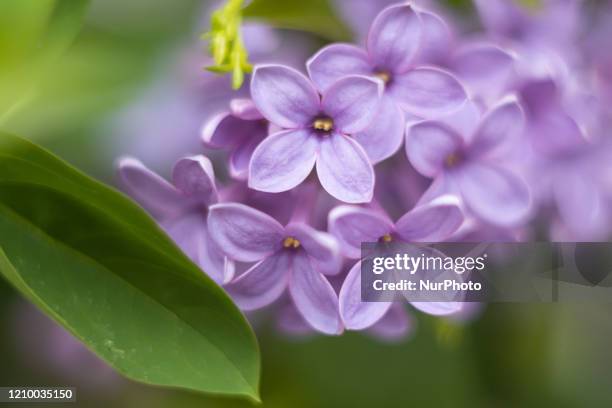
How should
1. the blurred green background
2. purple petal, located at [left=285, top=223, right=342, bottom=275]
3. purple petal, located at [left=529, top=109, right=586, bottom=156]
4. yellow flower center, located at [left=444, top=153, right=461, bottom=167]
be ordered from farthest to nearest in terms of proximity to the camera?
the blurred green background
purple petal, located at [left=529, top=109, right=586, bottom=156]
yellow flower center, located at [left=444, top=153, right=461, bottom=167]
purple petal, located at [left=285, top=223, right=342, bottom=275]

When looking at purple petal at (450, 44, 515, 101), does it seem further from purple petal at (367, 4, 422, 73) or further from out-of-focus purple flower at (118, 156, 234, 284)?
out-of-focus purple flower at (118, 156, 234, 284)

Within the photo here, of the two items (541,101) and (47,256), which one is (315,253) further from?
(541,101)

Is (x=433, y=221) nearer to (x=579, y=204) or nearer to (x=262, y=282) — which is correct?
(x=262, y=282)

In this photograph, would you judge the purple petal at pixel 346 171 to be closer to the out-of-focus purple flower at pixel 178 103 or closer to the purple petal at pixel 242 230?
the purple petal at pixel 242 230

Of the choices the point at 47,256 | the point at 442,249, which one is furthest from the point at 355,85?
the point at 47,256

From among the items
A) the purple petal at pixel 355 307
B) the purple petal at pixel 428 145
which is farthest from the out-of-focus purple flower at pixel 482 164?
the purple petal at pixel 355 307

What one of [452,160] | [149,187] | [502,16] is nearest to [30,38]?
[149,187]

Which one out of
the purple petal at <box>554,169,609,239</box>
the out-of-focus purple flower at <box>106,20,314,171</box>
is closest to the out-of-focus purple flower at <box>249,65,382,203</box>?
the out-of-focus purple flower at <box>106,20,314,171</box>
